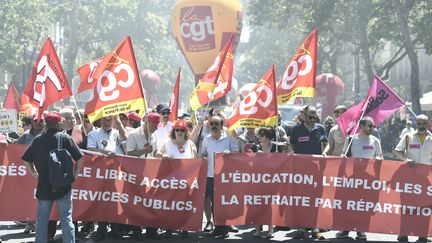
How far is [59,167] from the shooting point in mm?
8391

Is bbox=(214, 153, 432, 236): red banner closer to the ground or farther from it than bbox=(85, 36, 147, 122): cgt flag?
closer to the ground

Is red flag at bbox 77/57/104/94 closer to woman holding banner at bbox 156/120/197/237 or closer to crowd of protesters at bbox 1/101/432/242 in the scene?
crowd of protesters at bbox 1/101/432/242

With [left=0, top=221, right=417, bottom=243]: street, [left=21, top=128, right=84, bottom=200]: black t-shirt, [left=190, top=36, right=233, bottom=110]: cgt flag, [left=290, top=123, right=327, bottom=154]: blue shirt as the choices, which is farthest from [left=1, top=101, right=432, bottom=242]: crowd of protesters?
[left=21, top=128, right=84, bottom=200]: black t-shirt

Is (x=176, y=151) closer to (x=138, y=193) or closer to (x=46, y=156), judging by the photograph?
(x=138, y=193)

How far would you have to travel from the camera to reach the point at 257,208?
10219mm

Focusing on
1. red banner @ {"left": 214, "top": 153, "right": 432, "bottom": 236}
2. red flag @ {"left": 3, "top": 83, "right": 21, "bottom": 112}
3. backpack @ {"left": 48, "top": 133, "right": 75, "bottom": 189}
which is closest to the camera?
backpack @ {"left": 48, "top": 133, "right": 75, "bottom": 189}

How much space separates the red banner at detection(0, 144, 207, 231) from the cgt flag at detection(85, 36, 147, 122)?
64 cm

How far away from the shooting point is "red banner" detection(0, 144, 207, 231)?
33.1 ft

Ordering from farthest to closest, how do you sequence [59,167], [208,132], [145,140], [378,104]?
1. [208,132]
2. [378,104]
3. [145,140]
4. [59,167]

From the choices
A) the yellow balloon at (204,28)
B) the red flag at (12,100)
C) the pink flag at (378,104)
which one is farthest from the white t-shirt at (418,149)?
the yellow balloon at (204,28)

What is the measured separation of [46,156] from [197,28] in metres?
32.1

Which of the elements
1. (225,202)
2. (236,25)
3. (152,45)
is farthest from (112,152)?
(152,45)

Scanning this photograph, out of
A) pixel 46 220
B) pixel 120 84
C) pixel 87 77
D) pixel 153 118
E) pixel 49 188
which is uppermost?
pixel 87 77

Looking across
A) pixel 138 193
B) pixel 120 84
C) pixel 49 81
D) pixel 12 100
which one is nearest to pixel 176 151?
pixel 138 193
